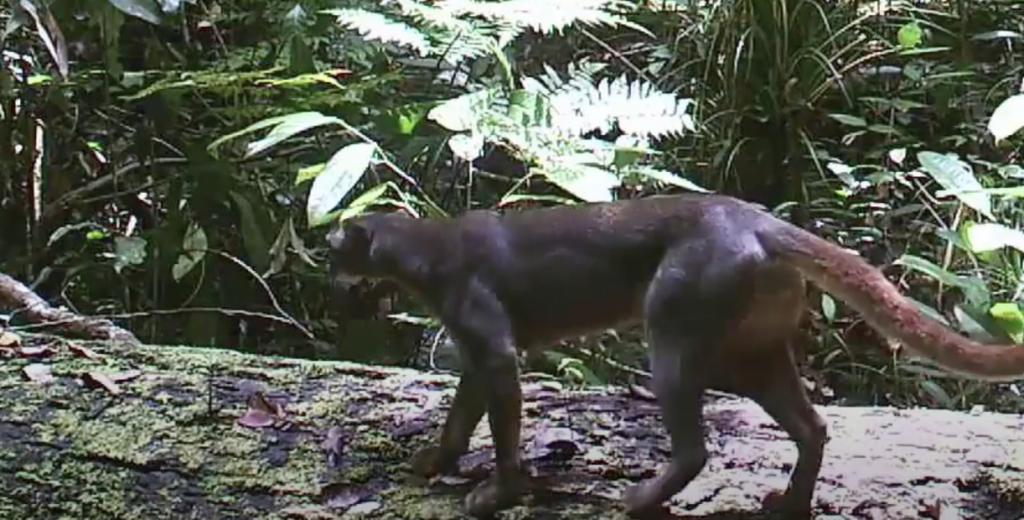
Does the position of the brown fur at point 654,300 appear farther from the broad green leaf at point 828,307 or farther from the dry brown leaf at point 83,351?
the broad green leaf at point 828,307

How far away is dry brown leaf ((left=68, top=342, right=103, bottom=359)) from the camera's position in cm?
268

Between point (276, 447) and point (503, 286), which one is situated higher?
point (503, 286)

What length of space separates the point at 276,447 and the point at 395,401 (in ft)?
1.04

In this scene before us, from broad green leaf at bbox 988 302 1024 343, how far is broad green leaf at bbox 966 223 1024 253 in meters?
0.15

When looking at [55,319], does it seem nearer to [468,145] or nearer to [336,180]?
[336,180]

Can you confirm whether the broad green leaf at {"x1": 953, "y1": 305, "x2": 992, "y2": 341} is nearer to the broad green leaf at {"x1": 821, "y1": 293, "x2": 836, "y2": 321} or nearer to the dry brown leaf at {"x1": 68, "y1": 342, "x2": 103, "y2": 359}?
the broad green leaf at {"x1": 821, "y1": 293, "x2": 836, "y2": 321}

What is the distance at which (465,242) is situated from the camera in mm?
2086

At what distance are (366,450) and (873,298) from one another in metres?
0.91

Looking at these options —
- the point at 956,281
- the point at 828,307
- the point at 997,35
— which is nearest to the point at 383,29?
the point at 828,307

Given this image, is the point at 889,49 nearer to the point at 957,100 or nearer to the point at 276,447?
the point at 957,100

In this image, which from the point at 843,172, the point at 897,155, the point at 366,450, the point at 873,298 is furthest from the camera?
the point at 897,155

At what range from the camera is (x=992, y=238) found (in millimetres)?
2918

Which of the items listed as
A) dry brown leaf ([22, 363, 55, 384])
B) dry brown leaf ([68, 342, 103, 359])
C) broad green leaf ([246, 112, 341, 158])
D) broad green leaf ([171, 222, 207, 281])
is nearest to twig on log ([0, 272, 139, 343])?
dry brown leaf ([68, 342, 103, 359])

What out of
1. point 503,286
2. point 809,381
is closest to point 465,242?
point 503,286
